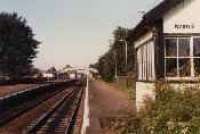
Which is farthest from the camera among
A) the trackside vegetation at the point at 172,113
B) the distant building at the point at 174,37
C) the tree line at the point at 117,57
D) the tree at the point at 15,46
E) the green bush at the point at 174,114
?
the tree at the point at 15,46

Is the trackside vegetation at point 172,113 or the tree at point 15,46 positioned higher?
the tree at point 15,46

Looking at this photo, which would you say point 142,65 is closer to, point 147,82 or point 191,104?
point 147,82

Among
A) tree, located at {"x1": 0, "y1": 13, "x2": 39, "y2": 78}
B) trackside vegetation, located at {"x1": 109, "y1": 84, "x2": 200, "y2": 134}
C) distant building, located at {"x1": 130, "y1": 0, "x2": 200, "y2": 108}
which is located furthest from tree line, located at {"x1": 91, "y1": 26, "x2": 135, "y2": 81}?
trackside vegetation, located at {"x1": 109, "y1": 84, "x2": 200, "y2": 134}

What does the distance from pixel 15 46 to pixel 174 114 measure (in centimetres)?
10458

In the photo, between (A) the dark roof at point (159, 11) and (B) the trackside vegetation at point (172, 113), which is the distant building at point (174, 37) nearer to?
(A) the dark roof at point (159, 11)

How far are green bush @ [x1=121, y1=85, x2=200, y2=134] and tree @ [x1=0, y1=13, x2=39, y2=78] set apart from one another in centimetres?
9737

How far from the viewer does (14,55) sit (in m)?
114

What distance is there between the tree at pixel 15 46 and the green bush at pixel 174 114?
319 ft

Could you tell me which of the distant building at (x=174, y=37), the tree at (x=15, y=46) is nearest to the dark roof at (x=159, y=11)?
the distant building at (x=174, y=37)

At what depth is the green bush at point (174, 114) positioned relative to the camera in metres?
14.3

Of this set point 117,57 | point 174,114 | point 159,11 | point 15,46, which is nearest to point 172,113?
point 174,114

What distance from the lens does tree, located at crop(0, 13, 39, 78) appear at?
4486 inches

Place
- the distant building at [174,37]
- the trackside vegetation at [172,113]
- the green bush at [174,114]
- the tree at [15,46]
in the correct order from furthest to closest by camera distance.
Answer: the tree at [15,46] → the distant building at [174,37] → the trackside vegetation at [172,113] → the green bush at [174,114]

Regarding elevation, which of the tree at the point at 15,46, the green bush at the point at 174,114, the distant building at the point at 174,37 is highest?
the tree at the point at 15,46
